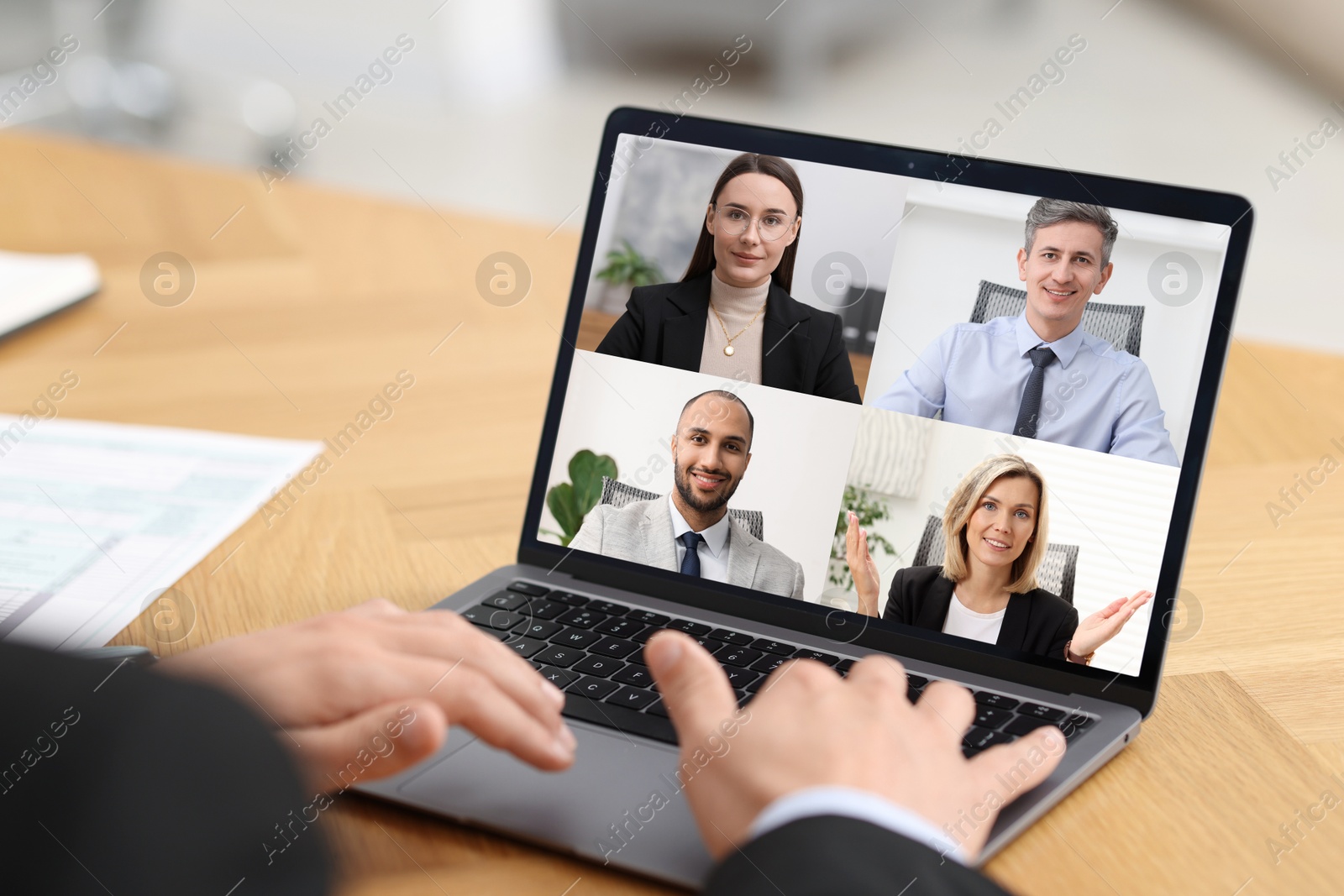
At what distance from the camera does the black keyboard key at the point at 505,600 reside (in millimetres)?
658

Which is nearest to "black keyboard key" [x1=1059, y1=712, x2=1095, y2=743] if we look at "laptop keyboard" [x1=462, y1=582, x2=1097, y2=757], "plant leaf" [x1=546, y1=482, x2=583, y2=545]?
"laptop keyboard" [x1=462, y1=582, x2=1097, y2=757]

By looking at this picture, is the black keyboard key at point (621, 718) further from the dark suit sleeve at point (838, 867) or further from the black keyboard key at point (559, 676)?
the dark suit sleeve at point (838, 867)

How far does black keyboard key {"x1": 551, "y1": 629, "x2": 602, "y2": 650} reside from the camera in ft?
2.02

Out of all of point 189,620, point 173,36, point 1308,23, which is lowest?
point 189,620

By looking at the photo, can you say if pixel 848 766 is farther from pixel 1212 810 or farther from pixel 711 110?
pixel 711 110

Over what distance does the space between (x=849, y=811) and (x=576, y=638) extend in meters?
0.26

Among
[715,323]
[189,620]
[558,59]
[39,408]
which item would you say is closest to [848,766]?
[715,323]

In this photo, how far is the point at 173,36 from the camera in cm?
422

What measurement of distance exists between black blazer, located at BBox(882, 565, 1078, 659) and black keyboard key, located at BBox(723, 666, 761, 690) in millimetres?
95

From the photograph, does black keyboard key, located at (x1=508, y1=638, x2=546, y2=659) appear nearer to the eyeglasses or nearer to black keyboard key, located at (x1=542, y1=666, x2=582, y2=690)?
black keyboard key, located at (x1=542, y1=666, x2=582, y2=690)

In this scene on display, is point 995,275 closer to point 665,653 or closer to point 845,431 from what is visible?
point 845,431

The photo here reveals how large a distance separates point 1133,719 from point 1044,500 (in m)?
0.12

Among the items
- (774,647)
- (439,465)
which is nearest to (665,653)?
(774,647)

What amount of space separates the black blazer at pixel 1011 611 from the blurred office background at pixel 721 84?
7.98 ft
